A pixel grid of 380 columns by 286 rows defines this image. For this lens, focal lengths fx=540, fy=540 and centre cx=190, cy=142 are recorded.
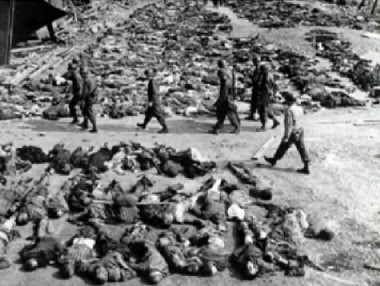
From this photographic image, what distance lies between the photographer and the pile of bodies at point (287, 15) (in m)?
26.6

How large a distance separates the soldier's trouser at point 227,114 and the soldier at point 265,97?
70cm

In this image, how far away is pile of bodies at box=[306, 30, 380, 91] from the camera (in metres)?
17.3

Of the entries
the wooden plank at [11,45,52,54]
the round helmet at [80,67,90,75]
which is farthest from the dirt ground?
the wooden plank at [11,45,52,54]

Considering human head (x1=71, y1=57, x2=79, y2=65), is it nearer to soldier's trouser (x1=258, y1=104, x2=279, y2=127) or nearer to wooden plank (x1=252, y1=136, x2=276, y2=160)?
soldier's trouser (x1=258, y1=104, x2=279, y2=127)

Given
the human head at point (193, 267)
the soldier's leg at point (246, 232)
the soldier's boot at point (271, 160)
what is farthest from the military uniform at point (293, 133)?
the human head at point (193, 267)

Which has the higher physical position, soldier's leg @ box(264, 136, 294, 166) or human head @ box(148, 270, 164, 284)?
soldier's leg @ box(264, 136, 294, 166)

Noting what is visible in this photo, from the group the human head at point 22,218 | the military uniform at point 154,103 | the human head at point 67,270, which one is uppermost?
the military uniform at point 154,103

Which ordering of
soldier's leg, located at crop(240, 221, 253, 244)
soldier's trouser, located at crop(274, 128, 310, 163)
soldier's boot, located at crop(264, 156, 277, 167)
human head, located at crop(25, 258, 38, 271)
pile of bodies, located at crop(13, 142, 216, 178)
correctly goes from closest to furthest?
human head, located at crop(25, 258, 38, 271) → soldier's leg, located at crop(240, 221, 253, 244) → pile of bodies, located at crop(13, 142, 216, 178) → soldier's trouser, located at crop(274, 128, 310, 163) → soldier's boot, located at crop(264, 156, 277, 167)

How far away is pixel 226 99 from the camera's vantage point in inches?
493

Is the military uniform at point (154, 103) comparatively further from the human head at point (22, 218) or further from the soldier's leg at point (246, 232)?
the human head at point (22, 218)

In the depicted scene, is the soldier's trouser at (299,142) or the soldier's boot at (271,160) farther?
the soldier's boot at (271,160)

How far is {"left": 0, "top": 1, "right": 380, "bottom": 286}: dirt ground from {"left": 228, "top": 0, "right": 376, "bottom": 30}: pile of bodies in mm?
12504

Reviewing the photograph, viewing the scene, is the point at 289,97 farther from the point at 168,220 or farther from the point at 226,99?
the point at 168,220

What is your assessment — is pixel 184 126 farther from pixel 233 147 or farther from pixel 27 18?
pixel 27 18
